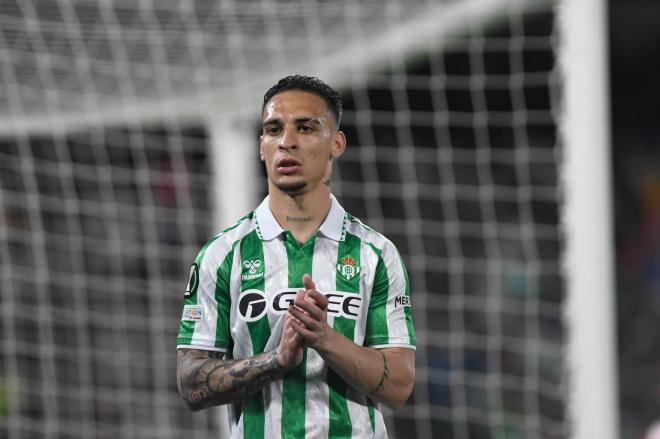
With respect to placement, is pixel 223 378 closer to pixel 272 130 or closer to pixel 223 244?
pixel 223 244

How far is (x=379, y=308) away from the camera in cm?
180

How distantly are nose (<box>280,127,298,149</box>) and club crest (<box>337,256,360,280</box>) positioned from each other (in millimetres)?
243

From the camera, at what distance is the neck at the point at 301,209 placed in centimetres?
177

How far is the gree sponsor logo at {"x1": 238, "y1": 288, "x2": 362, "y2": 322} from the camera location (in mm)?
1732

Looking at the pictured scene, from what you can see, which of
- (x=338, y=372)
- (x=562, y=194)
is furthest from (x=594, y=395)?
(x=338, y=372)

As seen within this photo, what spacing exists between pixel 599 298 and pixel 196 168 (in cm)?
470

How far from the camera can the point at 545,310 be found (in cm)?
824

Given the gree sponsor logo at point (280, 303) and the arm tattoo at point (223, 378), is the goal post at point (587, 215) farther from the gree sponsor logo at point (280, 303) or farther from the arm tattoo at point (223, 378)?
the arm tattoo at point (223, 378)

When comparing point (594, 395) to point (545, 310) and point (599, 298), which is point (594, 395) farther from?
point (545, 310)

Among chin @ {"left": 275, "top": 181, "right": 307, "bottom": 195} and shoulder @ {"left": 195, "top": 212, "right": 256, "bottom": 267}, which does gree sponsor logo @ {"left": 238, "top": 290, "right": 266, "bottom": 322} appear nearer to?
shoulder @ {"left": 195, "top": 212, "right": 256, "bottom": 267}

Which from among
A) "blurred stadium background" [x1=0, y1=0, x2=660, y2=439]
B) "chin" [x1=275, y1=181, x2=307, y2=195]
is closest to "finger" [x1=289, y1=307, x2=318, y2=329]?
"chin" [x1=275, y1=181, x2=307, y2=195]

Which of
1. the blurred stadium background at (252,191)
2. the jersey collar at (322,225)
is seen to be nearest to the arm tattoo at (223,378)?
the jersey collar at (322,225)

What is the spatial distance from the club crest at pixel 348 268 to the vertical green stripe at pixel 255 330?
14 centimetres

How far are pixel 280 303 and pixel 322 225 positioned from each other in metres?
0.18
